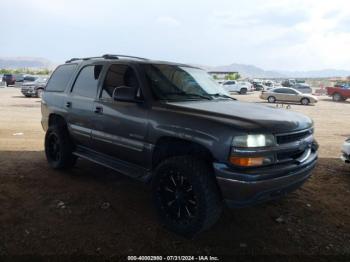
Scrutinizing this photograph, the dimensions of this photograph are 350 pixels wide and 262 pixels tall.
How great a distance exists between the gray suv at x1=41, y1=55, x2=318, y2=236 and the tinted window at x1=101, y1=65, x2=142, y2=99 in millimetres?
15

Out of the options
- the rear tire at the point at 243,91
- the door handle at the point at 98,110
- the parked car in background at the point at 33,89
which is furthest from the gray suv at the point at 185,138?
the rear tire at the point at 243,91

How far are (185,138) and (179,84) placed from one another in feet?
3.68

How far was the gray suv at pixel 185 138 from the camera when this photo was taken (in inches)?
134

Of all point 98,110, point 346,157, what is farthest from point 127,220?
point 346,157

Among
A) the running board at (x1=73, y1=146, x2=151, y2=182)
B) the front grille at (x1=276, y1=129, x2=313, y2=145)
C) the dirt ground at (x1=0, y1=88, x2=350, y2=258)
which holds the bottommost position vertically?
the dirt ground at (x1=0, y1=88, x2=350, y2=258)

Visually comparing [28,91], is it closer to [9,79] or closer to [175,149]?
[9,79]

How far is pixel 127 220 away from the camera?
4141mm

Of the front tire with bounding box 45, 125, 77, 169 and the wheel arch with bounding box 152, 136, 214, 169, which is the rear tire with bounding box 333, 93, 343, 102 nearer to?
the front tire with bounding box 45, 125, 77, 169

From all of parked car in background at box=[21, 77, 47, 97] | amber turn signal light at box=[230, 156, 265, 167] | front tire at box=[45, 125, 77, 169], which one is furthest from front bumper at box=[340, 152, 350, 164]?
parked car in background at box=[21, 77, 47, 97]

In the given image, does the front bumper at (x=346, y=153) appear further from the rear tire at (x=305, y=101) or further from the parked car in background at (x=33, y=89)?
the rear tire at (x=305, y=101)

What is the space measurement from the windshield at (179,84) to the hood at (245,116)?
0.86ft

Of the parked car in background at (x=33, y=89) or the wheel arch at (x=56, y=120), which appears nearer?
the wheel arch at (x=56, y=120)

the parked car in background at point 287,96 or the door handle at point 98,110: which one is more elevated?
the door handle at point 98,110

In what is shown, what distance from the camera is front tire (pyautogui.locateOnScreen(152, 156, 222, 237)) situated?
3543mm
